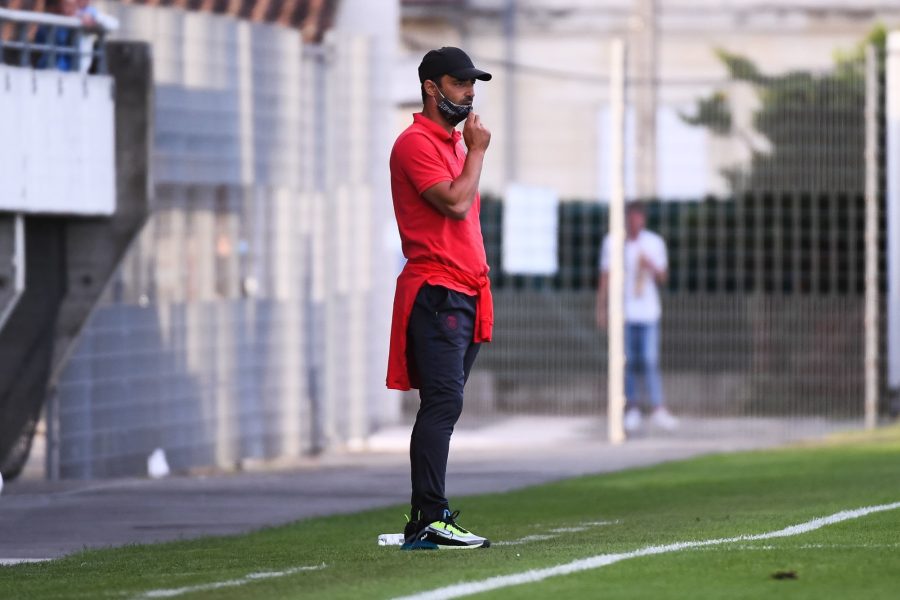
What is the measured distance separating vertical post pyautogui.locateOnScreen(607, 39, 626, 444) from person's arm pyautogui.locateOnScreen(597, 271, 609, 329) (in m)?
1.39

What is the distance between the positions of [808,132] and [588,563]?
14.8 meters

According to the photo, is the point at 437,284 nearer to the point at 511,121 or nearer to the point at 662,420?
the point at 662,420

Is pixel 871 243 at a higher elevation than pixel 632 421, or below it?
higher

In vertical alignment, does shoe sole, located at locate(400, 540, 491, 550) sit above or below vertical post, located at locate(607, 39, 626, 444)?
below

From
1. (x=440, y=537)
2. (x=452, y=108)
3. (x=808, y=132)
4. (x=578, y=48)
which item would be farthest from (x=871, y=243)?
(x=578, y=48)

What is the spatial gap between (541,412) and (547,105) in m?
13.7

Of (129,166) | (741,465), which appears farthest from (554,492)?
(129,166)

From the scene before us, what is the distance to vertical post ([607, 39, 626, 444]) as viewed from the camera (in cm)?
2000

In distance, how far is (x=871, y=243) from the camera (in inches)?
850

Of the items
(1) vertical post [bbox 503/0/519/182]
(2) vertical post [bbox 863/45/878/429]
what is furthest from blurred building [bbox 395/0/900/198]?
(2) vertical post [bbox 863/45/878/429]

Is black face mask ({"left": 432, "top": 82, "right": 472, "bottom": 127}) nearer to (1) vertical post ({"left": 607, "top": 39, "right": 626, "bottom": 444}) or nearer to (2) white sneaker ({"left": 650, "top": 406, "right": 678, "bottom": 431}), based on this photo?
(1) vertical post ({"left": 607, "top": 39, "right": 626, "bottom": 444})

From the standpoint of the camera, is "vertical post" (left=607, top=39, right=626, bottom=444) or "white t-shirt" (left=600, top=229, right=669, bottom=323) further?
"white t-shirt" (left=600, top=229, right=669, bottom=323)

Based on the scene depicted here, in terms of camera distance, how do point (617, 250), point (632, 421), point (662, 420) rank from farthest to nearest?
point (662, 420), point (632, 421), point (617, 250)

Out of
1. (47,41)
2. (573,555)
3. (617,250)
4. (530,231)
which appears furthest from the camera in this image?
(530,231)
